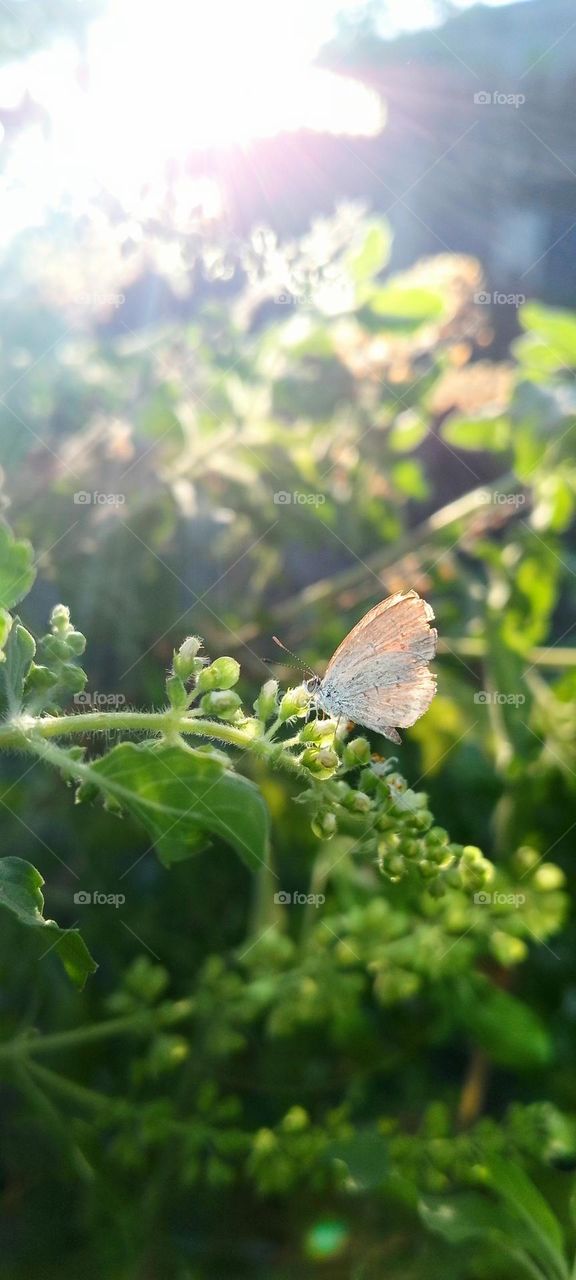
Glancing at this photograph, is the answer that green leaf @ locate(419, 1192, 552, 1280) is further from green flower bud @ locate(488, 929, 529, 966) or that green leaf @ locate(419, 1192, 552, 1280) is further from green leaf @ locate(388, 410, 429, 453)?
green leaf @ locate(388, 410, 429, 453)

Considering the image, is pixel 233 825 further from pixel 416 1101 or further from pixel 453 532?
pixel 453 532

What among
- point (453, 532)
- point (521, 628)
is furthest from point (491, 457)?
point (521, 628)

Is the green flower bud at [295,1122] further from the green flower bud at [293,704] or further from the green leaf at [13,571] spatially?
the green leaf at [13,571]

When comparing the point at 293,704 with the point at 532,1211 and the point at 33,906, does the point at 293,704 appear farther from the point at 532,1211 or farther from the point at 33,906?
the point at 532,1211

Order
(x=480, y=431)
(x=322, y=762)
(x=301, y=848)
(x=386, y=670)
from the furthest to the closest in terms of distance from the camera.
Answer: (x=480, y=431) → (x=301, y=848) → (x=386, y=670) → (x=322, y=762)

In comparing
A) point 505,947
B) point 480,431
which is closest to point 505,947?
point 505,947

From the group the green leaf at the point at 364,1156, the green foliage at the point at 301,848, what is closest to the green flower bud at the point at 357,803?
the green foliage at the point at 301,848

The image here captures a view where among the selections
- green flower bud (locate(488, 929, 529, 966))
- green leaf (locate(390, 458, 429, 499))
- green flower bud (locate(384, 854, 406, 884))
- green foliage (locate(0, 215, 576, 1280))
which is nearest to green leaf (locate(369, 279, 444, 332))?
green foliage (locate(0, 215, 576, 1280))
